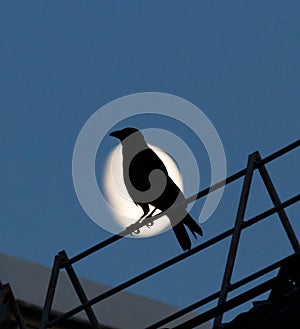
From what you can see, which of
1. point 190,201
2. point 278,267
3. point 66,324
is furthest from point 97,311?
point 278,267

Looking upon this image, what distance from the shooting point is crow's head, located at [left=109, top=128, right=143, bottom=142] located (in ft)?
34.6

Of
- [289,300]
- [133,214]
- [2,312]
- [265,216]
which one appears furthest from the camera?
[133,214]

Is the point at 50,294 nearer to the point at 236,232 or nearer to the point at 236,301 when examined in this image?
the point at 236,232

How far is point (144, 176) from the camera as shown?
993cm

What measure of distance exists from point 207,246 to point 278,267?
0.75m

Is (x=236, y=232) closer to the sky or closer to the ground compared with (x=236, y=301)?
closer to the sky

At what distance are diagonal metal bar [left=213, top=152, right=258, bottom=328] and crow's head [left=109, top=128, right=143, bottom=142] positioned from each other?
4193 millimetres

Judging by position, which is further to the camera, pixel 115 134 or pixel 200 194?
pixel 115 134

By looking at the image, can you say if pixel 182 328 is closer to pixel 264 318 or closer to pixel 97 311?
pixel 264 318

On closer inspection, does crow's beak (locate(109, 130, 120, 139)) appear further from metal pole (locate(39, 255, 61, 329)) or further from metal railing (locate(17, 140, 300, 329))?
metal railing (locate(17, 140, 300, 329))

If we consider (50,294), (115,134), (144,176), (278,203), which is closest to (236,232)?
(278,203)

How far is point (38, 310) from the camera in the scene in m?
9.53

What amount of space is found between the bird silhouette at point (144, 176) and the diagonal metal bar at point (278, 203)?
9.62 ft

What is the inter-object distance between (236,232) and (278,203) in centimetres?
30
